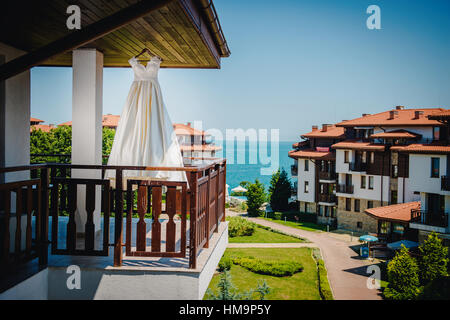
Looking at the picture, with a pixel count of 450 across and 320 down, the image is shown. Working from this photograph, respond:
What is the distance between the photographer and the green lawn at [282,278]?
58.0ft

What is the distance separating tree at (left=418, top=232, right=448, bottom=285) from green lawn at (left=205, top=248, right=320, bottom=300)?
5.27m

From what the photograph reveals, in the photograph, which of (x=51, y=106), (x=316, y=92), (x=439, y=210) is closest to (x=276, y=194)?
(x=439, y=210)

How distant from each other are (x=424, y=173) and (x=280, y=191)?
1872 cm

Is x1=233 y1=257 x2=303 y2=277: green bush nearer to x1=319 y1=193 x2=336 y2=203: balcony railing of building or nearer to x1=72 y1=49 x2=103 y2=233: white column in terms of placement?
x1=319 y1=193 x2=336 y2=203: balcony railing of building

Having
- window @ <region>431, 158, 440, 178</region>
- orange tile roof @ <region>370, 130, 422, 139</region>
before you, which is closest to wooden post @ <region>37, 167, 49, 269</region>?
window @ <region>431, 158, 440, 178</region>

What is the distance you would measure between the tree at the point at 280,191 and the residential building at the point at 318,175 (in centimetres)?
203

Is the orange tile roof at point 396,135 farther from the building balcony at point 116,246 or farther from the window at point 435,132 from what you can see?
the building balcony at point 116,246

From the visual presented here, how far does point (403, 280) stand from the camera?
16828 millimetres

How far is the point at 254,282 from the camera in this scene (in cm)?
1934

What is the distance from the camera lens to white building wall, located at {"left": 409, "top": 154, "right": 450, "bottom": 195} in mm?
22786

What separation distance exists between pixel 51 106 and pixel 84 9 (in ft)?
181

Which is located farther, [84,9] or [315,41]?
[315,41]

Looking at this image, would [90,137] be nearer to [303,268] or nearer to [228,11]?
[303,268]
